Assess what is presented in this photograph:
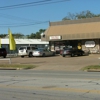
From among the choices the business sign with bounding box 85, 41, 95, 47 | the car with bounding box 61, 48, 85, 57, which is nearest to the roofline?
the business sign with bounding box 85, 41, 95, 47

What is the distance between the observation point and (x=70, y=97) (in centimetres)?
871

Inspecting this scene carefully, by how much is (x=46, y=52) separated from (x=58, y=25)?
854 cm

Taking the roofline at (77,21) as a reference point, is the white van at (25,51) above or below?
below

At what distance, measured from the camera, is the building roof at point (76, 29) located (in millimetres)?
45097

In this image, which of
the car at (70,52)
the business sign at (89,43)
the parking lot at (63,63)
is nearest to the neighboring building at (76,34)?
the business sign at (89,43)

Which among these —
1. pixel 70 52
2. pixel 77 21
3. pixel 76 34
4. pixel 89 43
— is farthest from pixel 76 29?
pixel 70 52

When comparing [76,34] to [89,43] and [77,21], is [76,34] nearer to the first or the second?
[89,43]

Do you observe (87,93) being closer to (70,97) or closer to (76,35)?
(70,97)

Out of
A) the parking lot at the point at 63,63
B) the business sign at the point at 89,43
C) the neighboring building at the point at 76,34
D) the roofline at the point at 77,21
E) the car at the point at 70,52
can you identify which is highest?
the roofline at the point at 77,21

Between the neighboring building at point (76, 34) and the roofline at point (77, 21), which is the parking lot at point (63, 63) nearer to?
the neighboring building at point (76, 34)

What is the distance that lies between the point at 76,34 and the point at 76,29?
169 cm

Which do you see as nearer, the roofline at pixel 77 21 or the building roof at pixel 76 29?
the building roof at pixel 76 29

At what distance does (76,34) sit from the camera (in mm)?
46188

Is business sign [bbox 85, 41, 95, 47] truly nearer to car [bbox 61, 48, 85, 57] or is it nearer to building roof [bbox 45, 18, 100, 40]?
building roof [bbox 45, 18, 100, 40]
